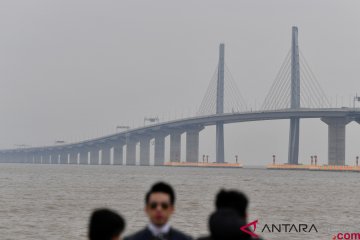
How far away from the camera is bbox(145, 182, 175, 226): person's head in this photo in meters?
5.55

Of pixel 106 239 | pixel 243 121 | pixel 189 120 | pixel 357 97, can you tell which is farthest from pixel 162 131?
pixel 106 239

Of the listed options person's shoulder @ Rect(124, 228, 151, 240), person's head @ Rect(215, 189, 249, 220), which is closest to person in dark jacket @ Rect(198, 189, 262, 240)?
person's head @ Rect(215, 189, 249, 220)

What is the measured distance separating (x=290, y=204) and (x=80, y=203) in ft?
43.7

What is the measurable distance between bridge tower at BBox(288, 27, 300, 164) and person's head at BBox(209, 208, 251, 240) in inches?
5621

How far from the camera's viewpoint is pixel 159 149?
194 m

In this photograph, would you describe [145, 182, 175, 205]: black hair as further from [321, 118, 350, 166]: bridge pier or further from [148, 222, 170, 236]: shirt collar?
[321, 118, 350, 166]: bridge pier

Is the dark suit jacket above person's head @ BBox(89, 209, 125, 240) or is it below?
below

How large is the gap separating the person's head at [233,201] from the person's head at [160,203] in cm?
35

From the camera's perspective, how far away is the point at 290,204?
167ft

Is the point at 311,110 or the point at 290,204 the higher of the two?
the point at 311,110

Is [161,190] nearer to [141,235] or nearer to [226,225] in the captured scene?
[141,235]

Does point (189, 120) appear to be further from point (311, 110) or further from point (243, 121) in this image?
point (311, 110)

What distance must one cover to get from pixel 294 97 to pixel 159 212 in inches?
5640

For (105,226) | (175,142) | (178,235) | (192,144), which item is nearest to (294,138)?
(192,144)
